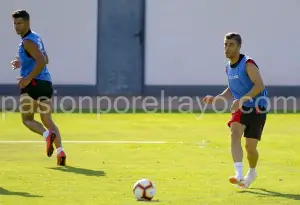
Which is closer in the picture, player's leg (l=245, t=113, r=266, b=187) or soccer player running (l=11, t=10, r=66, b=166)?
player's leg (l=245, t=113, r=266, b=187)

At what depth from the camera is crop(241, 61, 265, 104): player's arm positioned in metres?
11.1

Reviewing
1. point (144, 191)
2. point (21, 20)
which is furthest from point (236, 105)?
point (21, 20)

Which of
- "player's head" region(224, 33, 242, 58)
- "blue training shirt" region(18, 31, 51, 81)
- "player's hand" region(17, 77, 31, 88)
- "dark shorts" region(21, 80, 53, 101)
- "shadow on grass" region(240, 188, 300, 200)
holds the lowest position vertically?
"shadow on grass" region(240, 188, 300, 200)

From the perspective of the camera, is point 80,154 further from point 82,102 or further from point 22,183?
point 82,102

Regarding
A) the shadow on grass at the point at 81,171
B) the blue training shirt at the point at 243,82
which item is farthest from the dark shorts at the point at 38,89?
the blue training shirt at the point at 243,82

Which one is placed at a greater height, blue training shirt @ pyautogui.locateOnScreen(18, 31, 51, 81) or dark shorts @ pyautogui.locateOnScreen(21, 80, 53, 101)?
blue training shirt @ pyautogui.locateOnScreen(18, 31, 51, 81)

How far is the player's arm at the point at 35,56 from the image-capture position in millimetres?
13039

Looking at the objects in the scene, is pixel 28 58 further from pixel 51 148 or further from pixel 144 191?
pixel 144 191

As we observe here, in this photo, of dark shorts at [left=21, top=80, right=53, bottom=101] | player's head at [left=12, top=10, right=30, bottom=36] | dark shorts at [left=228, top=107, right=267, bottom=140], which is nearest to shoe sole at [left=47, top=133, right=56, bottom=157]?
dark shorts at [left=21, top=80, right=53, bottom=101]

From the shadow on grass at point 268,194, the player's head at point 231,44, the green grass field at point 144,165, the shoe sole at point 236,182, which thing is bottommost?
the green grass field at point 144,165

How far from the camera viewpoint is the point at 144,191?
9.97m

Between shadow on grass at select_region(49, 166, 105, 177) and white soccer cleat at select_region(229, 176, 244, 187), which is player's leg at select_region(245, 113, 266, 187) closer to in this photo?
white soccer cleat at select_region(229, 176, 244, 187)

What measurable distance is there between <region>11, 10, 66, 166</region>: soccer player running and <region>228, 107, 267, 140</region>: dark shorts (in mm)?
2841

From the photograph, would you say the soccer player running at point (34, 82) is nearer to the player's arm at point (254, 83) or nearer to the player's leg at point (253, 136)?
the player's leg at point (253, 136)
